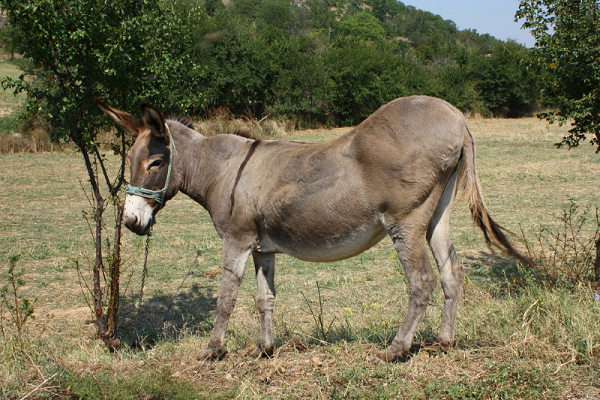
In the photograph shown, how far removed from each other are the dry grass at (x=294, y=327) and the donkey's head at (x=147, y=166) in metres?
1.17

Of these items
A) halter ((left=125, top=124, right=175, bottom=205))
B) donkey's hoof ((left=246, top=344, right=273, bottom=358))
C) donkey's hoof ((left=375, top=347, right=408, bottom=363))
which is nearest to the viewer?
donkey's hoof ((left=375, top=347, right=408, bottom=363))

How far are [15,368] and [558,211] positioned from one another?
11.6 meters

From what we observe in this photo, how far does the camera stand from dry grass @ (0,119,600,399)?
389cm

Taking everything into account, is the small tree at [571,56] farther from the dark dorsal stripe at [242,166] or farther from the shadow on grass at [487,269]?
the dark dorsal stripe at [242,166]

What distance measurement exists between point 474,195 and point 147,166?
2810mm

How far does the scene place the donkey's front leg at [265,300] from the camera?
4884 millimetres

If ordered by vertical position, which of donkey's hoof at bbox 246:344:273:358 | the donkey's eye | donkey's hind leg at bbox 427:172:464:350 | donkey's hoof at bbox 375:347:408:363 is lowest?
donkey's hoof at bbox 246:344:273:358

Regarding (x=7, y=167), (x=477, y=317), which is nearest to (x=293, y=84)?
(x=7, y=167)

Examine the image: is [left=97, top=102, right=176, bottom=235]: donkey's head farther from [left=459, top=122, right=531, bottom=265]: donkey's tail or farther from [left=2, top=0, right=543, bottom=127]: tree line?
[left=459, top=122, right=531, bottom=265]: donkey's tail

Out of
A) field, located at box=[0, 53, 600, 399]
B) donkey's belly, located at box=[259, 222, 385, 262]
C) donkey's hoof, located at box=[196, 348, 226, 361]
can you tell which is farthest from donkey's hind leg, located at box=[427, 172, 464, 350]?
donkey's hoof, located at box=[196, 348, 226, 361]

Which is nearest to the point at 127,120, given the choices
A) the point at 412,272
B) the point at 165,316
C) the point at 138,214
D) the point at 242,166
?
the point at 138,214

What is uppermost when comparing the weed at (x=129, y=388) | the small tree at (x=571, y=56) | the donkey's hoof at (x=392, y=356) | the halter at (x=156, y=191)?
the small tree at (x=571, y=56)

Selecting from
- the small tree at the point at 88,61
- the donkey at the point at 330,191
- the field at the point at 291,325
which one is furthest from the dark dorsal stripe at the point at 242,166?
the small tree at the point at 88,61

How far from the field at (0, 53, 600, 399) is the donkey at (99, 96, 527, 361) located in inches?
16.7
